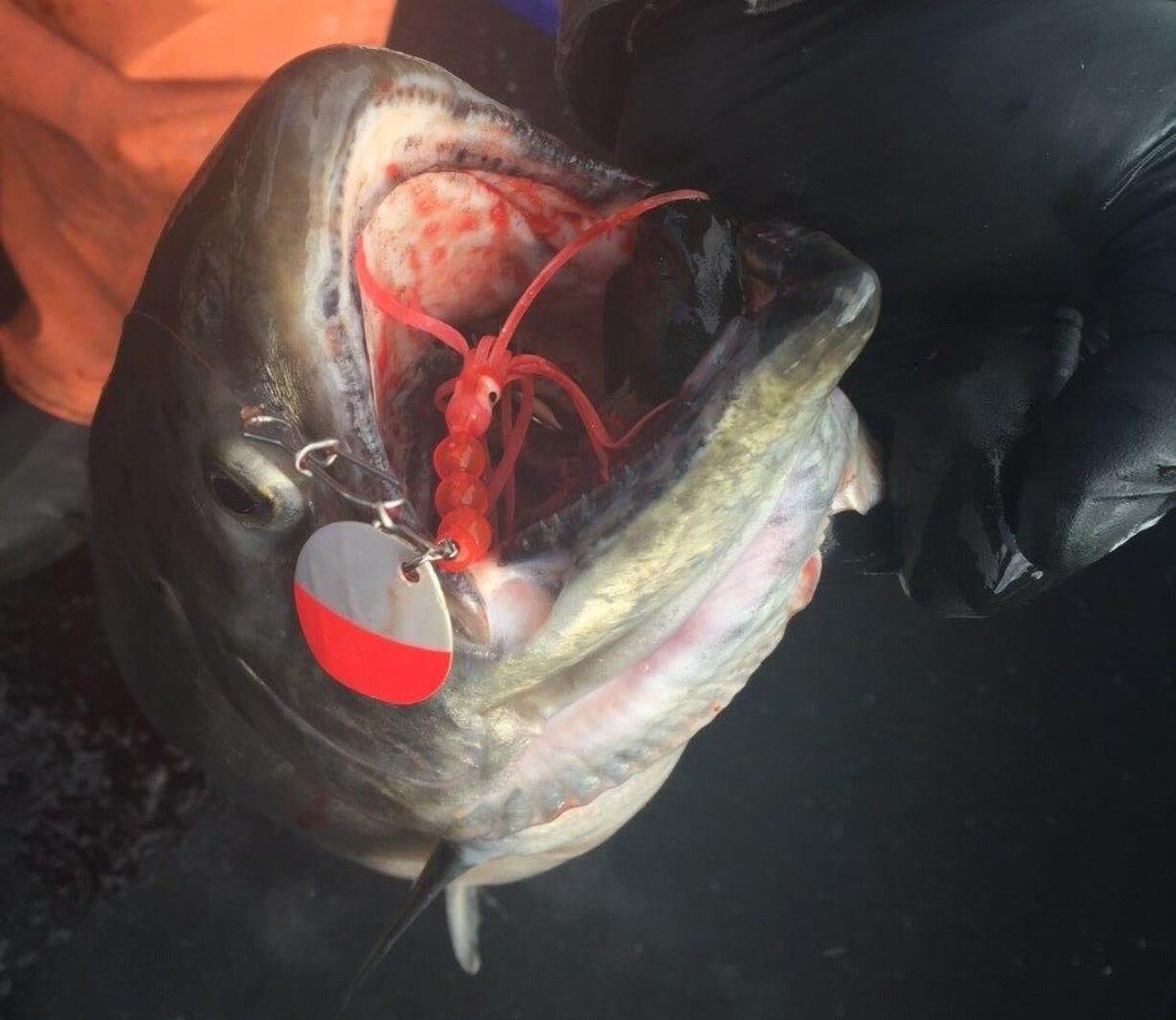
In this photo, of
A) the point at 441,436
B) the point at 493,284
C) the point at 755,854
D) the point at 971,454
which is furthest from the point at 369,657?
the point at 755,854

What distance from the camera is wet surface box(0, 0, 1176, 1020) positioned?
198 cm

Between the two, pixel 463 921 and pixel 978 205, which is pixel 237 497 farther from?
pixel 463 921

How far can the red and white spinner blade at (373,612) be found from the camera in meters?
0.75

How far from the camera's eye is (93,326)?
64.0 inches

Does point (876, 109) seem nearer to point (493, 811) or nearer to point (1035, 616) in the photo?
point (493, 811)

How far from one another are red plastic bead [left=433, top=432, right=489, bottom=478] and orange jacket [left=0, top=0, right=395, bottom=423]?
758 millimetres

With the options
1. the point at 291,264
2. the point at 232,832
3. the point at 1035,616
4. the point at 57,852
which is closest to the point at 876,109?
the point at 291,264

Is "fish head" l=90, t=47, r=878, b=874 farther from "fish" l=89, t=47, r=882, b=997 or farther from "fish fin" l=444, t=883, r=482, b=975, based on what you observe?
"fish fin" l=444, t=883, r=482, b=975

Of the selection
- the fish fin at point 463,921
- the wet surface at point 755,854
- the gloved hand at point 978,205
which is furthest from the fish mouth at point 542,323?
the wet surface at point 755,854

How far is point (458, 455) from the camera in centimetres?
79

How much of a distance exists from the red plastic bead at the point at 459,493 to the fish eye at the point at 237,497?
14cm

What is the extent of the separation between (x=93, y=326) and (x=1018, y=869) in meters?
2.08

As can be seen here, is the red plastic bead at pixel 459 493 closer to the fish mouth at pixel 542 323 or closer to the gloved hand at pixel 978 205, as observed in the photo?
the fish mouth at pixel 542 323

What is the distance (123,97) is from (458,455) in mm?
816
